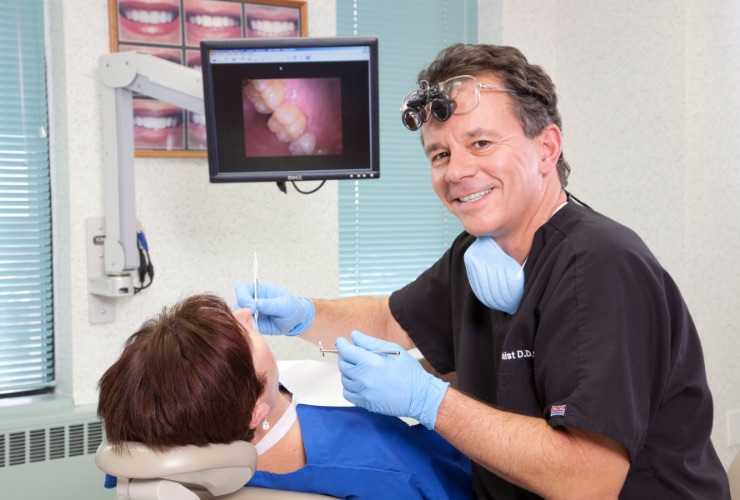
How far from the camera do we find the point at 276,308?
1675 millimetres

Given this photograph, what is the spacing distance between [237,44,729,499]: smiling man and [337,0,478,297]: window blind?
1.39m

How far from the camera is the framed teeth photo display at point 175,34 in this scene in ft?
7.39

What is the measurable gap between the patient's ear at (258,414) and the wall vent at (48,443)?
1.14m

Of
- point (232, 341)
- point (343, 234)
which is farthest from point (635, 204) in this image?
point (232, 341)

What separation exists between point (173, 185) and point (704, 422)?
66.8 inches

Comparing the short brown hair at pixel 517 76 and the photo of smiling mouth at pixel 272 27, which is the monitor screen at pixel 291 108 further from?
the photo of smiling mouth at pixel 272 27

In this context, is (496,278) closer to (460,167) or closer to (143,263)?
(460,167)

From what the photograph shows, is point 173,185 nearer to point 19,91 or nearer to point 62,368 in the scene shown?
point 19,91

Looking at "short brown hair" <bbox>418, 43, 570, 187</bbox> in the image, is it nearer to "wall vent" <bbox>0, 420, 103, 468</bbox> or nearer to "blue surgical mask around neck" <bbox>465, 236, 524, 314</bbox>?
"blue surgical mask around neck" <bbox>465, 236, 524, 314</bbox>

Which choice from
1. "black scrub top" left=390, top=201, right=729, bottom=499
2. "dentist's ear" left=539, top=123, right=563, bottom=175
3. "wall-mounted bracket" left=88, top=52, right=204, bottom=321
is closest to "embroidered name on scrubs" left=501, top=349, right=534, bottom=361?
"black scrub top" left=390, top=201, right=729, bottom=499

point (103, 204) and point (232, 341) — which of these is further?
point (103, 204)

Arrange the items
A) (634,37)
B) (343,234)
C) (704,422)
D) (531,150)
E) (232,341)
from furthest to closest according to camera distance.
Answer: (343,234) → (634,37) → (531,150) → (704,422) → (232,341)

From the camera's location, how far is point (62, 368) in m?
2.32

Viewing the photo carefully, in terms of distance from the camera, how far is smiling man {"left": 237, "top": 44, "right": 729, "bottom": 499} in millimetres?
1180
